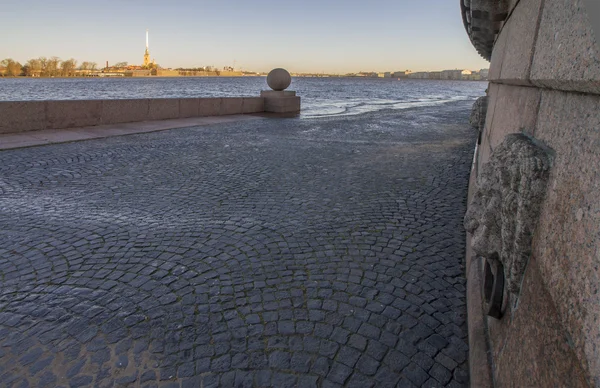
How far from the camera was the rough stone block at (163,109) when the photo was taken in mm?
13148

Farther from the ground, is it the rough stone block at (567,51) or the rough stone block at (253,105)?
the rough stone block at (567,51)

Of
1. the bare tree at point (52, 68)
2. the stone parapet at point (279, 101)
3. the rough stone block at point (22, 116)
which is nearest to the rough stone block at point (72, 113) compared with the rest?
the rough stone block at point (22, 116)

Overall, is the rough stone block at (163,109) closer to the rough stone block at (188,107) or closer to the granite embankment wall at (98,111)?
the granite embankment wall at (98,111)

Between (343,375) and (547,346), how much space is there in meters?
1.28

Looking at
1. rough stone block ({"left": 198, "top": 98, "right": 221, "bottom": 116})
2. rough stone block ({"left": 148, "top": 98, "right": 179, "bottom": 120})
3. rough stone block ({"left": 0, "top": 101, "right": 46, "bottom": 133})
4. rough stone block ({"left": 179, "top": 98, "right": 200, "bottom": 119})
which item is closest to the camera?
rough stone block ({"left": 0, "top": 101, "right": 46, "bottom": 133})

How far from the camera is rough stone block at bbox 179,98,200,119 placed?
14188 mm

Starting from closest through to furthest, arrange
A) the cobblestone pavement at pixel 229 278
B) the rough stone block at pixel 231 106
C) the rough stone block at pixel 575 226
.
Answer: the rough stone block at pixel 575 226 < the cobblestone pavement at pixel 229 278 < the rough stone block at pixel 231 106

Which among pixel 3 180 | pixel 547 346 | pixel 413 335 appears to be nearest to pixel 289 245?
pixel 413 335

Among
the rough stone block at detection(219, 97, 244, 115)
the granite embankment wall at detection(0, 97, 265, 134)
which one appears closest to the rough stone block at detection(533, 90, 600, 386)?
the granite embankment wall at detection(0, 97, 265, 134)

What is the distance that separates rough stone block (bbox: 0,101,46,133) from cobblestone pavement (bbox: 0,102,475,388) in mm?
3800

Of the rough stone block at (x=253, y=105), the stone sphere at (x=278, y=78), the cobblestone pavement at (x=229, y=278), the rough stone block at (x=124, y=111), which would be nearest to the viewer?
the cobblestone pavement at (x=229, y=278)

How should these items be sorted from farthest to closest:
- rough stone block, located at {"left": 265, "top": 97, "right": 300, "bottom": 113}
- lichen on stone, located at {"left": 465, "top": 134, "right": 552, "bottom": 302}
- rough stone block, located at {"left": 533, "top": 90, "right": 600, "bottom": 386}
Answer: rough stone block, located at {"left": 265, "top": 97, "right": 300, "bottom": 113}, lichen on stone, located at {"left": 465, "top": 134, "right": 552, "bottom": 302}, rough stone block, located at {"left": 533, "top": 90, "right": 600, "bottom": 386}

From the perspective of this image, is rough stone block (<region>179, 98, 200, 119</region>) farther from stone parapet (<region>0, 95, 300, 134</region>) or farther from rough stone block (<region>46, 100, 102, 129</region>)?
rough stone block (<region>46, 100, 102, 129</region>)

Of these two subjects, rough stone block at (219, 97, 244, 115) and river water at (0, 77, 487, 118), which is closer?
rough stone block at (219, 97, 244, 115)
